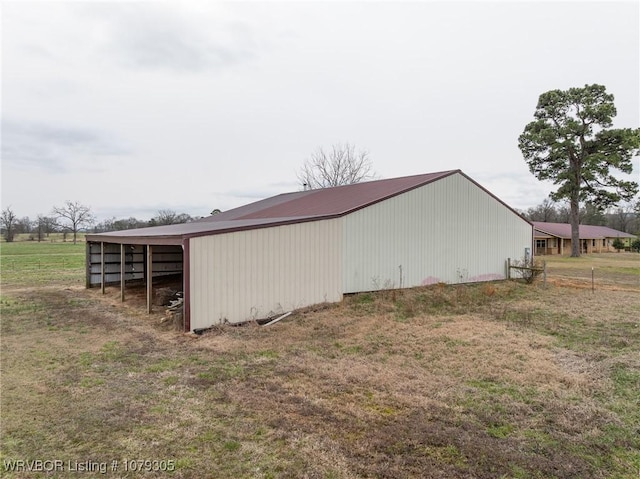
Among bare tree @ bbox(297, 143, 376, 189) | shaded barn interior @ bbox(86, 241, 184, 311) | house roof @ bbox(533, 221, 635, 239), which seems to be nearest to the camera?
shaded barn interior @ bbox(86, 241, 184, 311)

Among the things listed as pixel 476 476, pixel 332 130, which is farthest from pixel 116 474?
pixel 332 130

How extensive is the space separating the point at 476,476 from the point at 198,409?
2.93 metres

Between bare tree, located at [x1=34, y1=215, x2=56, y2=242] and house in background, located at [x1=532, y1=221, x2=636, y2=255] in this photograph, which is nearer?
house in background, located at [x1=532, y1=221, x2=636, y2=255]

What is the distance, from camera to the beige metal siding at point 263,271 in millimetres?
7996

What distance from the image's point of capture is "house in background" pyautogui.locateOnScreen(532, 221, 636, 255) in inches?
1422

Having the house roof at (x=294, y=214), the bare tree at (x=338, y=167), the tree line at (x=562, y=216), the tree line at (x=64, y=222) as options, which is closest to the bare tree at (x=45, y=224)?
the tree line at (x=64, y=222)

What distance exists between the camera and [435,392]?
187 inches

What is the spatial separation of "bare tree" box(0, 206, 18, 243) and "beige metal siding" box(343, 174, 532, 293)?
67535 millimetres

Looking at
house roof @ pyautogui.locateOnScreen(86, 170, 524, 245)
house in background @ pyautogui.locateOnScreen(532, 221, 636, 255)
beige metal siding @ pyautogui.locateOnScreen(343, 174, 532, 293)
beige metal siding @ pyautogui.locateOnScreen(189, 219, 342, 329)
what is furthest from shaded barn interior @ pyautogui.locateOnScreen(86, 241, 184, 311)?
house in background @ pyautogui.locateOnScreen(532, 221, 636, 255)

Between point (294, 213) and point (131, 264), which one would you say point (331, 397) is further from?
point (131, 264)

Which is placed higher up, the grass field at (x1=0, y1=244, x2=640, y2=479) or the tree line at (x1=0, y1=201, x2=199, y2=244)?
the tree line at (x1=0, y1=201, x2=199, y2=244)

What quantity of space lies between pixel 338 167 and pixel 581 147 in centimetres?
2173

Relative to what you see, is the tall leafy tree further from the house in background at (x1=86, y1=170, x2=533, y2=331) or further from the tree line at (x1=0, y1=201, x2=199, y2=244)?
the tree line at (x1=0, y1=201, x2=199, y2=244)

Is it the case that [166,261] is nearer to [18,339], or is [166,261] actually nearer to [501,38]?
[18,339]
